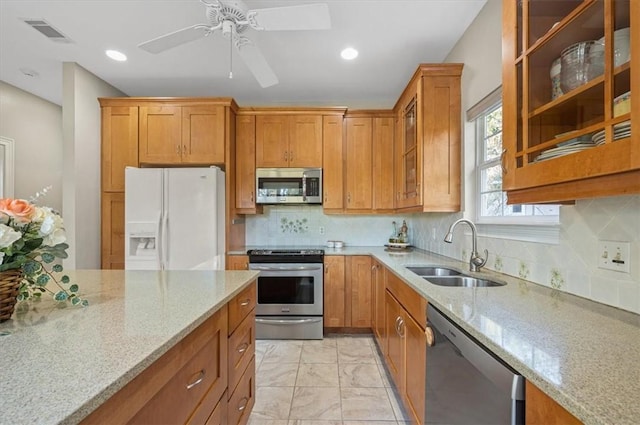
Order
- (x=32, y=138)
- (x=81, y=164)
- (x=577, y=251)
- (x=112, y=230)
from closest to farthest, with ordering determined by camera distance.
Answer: (x=577, y=251) < (x=81, y=164) < (x=112, y=230) < (x=32, y=138)

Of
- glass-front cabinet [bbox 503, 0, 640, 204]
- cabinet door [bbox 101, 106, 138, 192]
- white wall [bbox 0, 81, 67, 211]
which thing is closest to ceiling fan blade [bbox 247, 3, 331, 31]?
glass-front cabinet [bbox 503, 0, 640, 204]

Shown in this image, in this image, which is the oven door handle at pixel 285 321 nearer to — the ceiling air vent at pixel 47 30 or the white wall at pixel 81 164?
the white wall at pixel 81 164

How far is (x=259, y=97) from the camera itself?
3.60 metres

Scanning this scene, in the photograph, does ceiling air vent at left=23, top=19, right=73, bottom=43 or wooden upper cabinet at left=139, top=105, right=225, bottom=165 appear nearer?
ceiling air vent at left=23, top=19, right=73, bottom=43

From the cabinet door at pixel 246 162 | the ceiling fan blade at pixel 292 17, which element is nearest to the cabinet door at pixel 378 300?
the cabinet door at pixel 246 162

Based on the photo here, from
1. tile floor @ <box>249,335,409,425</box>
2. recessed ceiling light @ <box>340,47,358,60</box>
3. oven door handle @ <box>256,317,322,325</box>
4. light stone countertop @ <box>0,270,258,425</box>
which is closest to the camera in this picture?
light stone countertop @ <box>0,270,258,425</box>

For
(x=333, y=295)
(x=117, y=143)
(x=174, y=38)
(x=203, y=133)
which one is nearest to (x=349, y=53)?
(x=174, y=38)

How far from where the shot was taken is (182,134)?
10.2 ft

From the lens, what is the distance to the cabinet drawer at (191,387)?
77 centimetres

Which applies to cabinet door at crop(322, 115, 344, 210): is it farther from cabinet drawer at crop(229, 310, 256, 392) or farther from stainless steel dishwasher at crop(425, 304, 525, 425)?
stainless steel dishwasher at crop(425, 304, 525, 425)

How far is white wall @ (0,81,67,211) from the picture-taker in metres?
3.38

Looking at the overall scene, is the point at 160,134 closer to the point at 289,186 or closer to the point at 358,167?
the point at 289,186

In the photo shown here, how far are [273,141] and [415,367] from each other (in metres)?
2.60

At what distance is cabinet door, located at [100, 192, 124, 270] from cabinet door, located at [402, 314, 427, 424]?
2903mm
